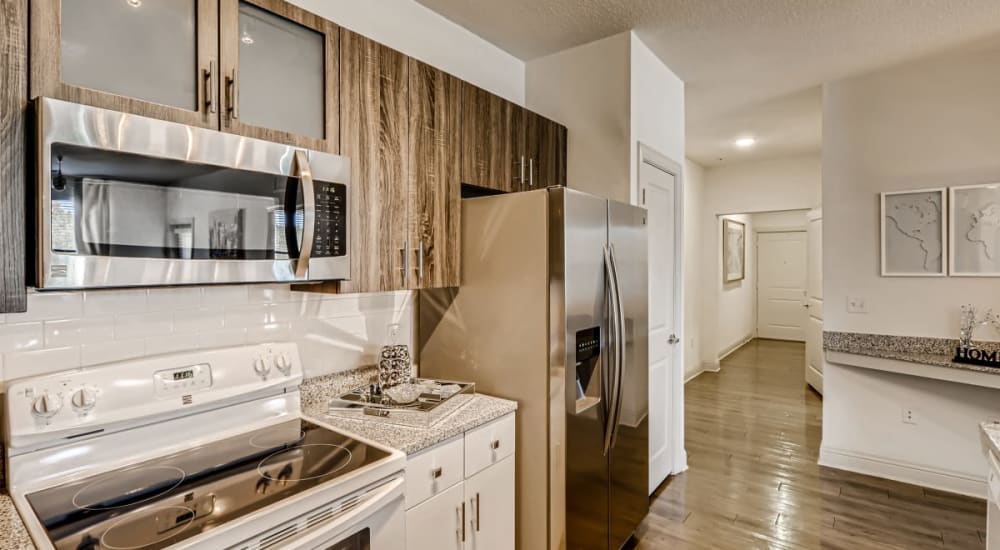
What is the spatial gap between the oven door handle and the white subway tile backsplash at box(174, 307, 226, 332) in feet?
2.74

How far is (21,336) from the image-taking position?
134 centimetres

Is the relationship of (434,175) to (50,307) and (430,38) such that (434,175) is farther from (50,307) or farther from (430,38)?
(50,307)

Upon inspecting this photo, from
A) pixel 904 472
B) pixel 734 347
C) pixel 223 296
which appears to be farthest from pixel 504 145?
pixel 734 347

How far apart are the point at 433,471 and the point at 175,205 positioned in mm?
1125

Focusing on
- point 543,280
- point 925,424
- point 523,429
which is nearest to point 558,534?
point 523,429

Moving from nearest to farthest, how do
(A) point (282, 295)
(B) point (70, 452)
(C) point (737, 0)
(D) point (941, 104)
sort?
(B) point (70, 452)
(A) point (282, 295)
(C) point (737, 0)
(D) point (941, 104)

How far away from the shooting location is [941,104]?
10.5 ft

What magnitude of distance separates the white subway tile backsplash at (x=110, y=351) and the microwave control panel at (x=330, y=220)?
24.2 inches

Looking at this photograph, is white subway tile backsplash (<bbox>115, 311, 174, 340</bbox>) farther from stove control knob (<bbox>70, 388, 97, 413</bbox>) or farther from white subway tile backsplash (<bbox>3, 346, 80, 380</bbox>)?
stove control knob (<bbox>70, 388, 97, 413</bbox>)

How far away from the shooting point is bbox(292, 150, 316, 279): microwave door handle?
5.10ft

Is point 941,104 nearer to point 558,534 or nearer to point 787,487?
point 787,487

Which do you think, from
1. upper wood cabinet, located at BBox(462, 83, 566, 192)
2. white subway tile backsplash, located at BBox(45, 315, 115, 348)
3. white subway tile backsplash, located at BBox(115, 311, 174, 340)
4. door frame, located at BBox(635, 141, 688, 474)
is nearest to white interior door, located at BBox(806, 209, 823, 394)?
door frame, located at BBox(635, 141, 688, 474)

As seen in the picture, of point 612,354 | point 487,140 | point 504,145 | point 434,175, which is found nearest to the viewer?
point 434,175

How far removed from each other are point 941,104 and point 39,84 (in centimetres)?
452
